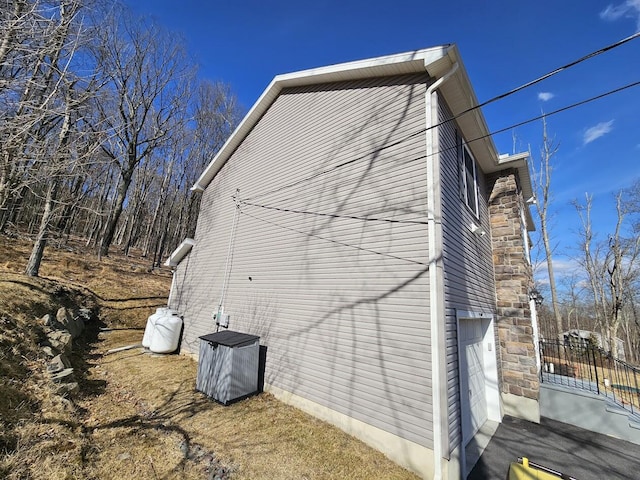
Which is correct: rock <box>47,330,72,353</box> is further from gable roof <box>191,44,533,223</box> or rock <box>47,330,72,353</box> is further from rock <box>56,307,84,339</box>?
gable roof <box>191,44,533,223</box>

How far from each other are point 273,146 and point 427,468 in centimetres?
757

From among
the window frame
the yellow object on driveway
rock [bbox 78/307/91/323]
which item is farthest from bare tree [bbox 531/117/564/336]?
rock [bbox 78/307/91/323]

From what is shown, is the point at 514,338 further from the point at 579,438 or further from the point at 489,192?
the point at 489,192

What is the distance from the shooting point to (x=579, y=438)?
5887 millimetres

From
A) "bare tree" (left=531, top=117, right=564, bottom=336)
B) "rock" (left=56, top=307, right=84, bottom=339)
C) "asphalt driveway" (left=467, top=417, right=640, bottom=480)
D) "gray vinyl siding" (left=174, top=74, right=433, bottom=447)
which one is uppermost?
"bare tree" (left=531, top=117, right=564, bottom=336)

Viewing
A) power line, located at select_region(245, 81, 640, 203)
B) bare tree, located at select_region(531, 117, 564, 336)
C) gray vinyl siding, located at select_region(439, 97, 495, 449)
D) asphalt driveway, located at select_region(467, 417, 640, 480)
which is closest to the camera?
power line, located at select_region(245, 81, 640, 203)

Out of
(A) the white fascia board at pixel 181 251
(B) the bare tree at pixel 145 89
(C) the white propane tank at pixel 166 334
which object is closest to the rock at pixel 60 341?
(C) the white propane tank at pixel 166 334

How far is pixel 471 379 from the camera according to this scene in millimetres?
5402

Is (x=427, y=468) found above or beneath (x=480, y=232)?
beneath

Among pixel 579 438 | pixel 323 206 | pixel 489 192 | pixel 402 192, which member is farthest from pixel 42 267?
pixel 579 438

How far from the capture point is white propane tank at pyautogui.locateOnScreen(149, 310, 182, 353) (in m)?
8.88

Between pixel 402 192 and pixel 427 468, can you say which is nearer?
pixel 427 468

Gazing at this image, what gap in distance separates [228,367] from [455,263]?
190 inches

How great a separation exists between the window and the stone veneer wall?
4.63 feet
